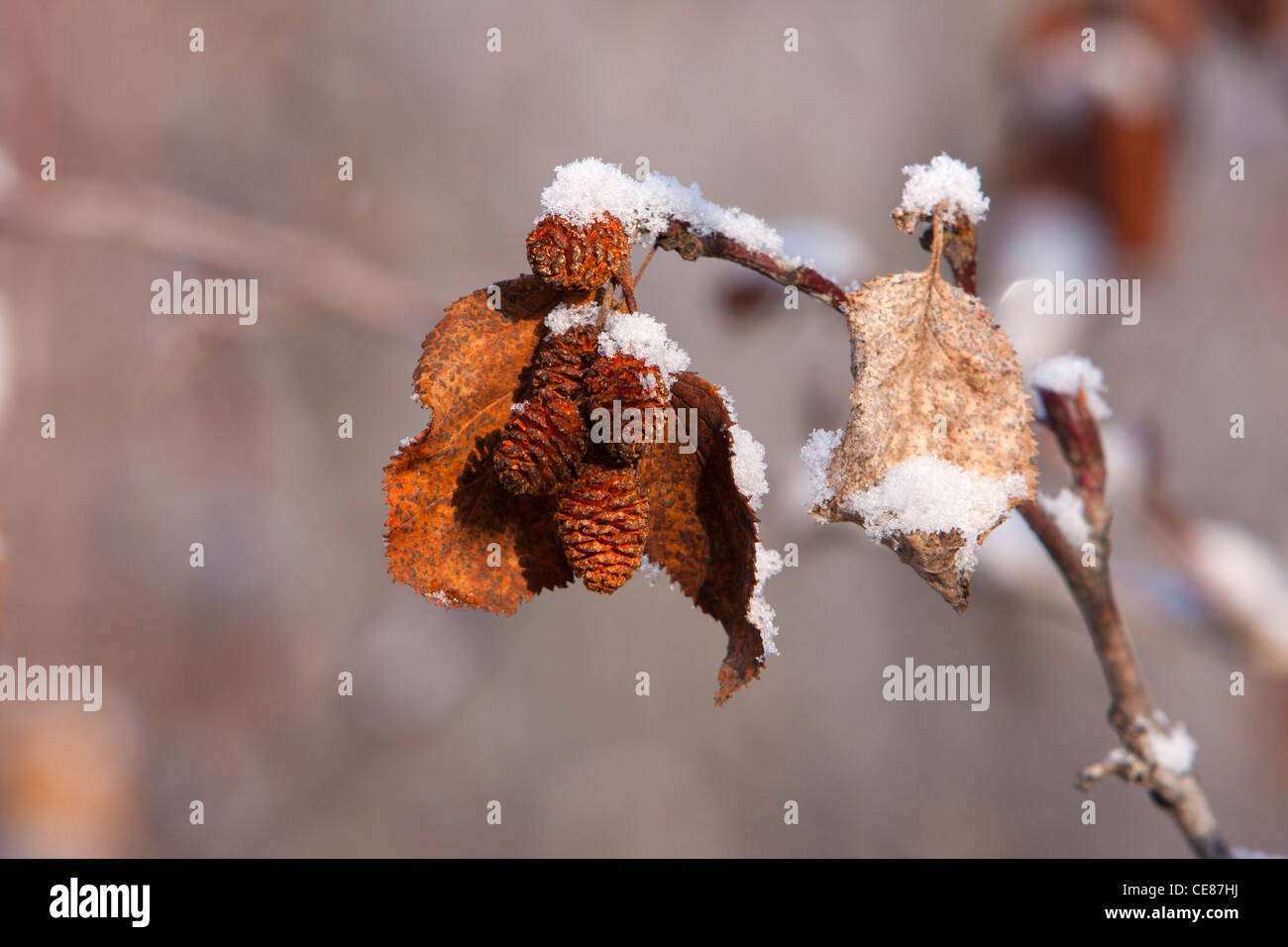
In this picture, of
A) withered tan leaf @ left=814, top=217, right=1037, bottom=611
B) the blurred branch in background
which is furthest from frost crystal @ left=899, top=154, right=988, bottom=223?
the blurred branch in background

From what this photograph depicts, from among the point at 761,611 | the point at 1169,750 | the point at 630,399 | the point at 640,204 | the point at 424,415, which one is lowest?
the point at 1169,750

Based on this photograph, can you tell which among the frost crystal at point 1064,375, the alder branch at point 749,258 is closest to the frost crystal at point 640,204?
the alder branch at point 749,258

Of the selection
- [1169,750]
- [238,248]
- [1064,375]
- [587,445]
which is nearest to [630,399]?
[587,445]

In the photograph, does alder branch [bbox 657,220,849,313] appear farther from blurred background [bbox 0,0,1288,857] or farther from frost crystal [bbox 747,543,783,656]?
blurred background [bbox 0,0,1288,857]

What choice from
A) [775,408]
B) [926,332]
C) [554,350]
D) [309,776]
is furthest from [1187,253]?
[309,776]

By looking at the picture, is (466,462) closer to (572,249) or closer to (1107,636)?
(572,249)
